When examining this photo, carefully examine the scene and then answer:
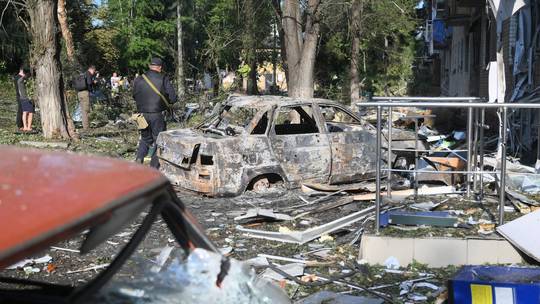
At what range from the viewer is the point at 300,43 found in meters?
16.9

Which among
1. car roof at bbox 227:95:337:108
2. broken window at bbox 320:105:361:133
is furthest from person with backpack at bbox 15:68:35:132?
broken window at bbox 320:105:361:133

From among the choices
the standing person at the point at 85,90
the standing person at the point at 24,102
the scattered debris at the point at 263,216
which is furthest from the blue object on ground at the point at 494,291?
the standing person at the point at 85,90

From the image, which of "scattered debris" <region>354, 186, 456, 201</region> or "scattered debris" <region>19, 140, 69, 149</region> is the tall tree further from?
"scattered debris" <region>354, 186, 456, 201</region>

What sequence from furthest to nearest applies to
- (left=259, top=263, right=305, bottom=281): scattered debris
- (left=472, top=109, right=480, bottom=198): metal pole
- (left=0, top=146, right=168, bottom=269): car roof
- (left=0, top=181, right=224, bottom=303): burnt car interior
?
(left=472, top=109, right=480, bottom=198): metal pole → (left=259, top=263, right=305, bottom=281): scattered debris → (left=0, top=181, right=224, bottom=303): burnt car interior → (left=0, top=146, right=168, bottom=269): car roof

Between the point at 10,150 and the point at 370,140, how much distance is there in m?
7.33

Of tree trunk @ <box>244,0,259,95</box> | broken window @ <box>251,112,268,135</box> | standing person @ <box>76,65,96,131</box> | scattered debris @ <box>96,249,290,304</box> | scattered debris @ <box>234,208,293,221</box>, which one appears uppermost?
tree trunk @ <box>244,0,259,95</box>

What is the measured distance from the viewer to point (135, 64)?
38.7m

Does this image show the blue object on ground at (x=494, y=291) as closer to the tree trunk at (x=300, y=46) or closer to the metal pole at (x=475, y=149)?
the metal pole at (x=475, y=149)

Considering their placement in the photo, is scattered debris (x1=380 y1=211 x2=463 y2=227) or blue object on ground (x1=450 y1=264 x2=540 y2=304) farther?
scattered debris (x1=380 y1=211 x2=463 y2=227)

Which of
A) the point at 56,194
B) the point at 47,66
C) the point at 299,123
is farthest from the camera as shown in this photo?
the point at 47,66

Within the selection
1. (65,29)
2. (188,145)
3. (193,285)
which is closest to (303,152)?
(188,145)

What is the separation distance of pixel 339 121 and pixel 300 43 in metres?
7.28

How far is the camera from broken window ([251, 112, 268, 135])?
8.86 m

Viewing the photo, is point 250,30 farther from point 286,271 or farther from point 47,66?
point 286,271
